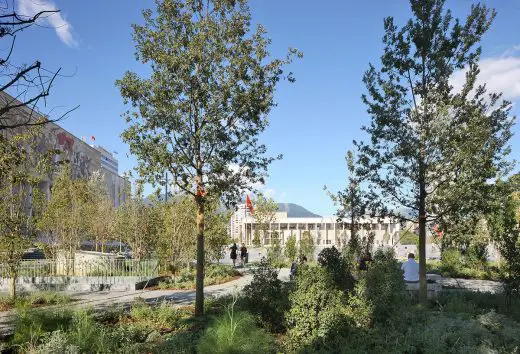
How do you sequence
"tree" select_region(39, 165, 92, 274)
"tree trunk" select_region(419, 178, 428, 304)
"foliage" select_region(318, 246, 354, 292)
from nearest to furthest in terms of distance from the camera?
"foliage" select_region(318, 246, 354, 292) < "tree trunk" select_region(419, 178, 428, 304) < "tree" select_region(39, 165, 92, 274)

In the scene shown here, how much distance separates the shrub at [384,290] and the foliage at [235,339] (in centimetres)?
237

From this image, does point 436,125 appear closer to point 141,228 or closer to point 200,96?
point 200,96

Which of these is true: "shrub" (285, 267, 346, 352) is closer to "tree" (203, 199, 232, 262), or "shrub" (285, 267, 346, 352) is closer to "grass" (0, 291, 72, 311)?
"grass" (0, 291, 72, 311)

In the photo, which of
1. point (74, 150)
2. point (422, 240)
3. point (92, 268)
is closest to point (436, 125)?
point (422, 240)

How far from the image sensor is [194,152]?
10.0 meters

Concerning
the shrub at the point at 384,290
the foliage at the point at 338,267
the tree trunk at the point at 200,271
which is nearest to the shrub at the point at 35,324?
the tree trunk at the point at 200,271

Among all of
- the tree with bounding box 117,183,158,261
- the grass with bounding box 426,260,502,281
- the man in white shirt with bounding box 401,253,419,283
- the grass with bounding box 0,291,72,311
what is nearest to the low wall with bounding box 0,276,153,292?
the grass with bounding box 0,291,72,311

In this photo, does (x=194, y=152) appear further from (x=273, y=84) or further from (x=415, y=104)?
(x=415, y=104)

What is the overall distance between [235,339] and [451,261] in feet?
60.5

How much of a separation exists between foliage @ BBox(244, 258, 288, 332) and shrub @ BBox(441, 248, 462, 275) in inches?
578

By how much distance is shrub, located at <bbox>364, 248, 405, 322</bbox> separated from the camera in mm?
8430

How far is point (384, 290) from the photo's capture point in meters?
8.67

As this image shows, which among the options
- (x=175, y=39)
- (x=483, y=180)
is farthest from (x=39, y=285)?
(x=483, y=180)

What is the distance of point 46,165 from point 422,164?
741 cm
